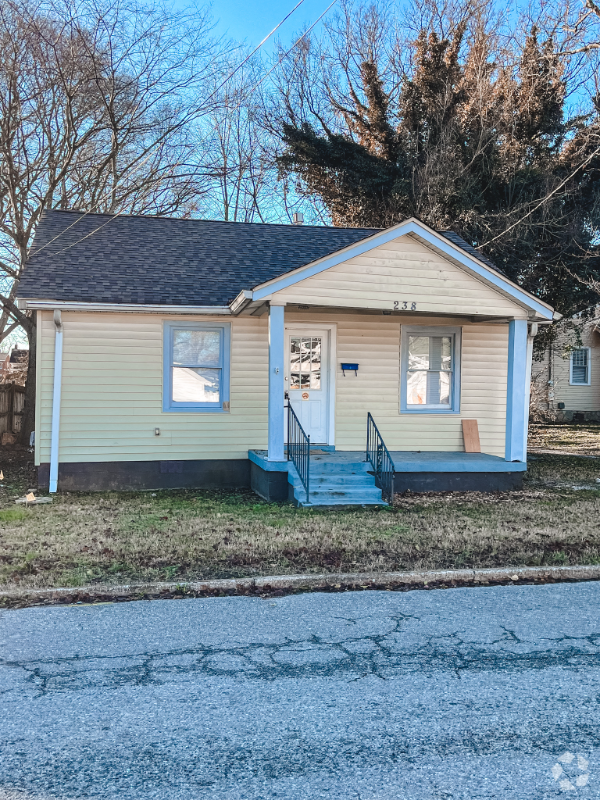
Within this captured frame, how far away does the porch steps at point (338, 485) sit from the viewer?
9548 mm

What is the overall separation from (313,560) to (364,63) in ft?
72.9

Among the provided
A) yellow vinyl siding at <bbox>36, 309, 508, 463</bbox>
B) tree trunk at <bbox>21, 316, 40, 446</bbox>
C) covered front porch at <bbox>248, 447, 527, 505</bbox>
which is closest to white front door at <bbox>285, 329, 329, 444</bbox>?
yellow vinyl siding at <bbox>36, 309, 508, 463</bbox>

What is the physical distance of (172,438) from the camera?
37.7ft

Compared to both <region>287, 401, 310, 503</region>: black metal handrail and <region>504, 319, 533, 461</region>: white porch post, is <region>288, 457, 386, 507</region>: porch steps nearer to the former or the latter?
<region>287, 401, 310, 503</region>: black metal handrail

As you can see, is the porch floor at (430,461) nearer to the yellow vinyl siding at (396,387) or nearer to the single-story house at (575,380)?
the yellow vinyl siding at (396,387)

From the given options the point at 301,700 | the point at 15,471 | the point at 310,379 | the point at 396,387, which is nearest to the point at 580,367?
the point at 396,387

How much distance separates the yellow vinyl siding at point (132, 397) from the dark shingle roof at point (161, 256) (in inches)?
18.2

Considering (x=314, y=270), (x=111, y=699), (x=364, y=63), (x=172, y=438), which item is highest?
(x=364, y=63)

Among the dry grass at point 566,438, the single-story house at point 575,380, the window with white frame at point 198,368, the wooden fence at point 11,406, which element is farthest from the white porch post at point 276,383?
the single-story house at point 575,380

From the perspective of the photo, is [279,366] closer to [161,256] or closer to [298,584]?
[161,256]

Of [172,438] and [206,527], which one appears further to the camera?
[172,438]

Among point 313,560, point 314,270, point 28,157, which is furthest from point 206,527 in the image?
point 28,157

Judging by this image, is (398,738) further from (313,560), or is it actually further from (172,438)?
A: (172,438)

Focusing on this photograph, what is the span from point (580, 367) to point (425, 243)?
19.6m
